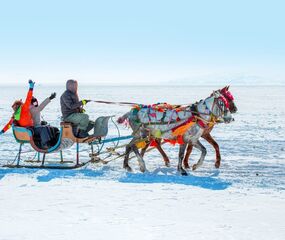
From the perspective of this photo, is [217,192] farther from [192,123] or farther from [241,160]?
[241,160]

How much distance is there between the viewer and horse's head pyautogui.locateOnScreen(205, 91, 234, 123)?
8961mm

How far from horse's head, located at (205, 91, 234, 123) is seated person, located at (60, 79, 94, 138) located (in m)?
2.57

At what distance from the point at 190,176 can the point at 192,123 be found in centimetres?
105

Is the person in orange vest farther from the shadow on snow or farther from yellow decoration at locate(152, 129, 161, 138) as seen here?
yellow decoration at locate(152, 129, 161, 138)

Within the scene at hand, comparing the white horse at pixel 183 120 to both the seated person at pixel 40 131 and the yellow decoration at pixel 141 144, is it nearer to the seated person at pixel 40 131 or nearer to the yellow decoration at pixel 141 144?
the yellow decoration at pixel 141 144

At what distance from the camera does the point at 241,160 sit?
10648mm

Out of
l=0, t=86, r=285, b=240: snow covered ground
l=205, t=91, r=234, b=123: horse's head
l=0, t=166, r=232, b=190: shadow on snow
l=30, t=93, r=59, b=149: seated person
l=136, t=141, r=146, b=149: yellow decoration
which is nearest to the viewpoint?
l=0, t=86, r=285, b=240: snow covered ground

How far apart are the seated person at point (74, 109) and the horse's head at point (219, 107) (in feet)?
8.42

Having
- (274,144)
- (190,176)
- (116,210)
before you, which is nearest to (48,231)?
(116,210)

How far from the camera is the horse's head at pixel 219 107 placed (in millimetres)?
8961

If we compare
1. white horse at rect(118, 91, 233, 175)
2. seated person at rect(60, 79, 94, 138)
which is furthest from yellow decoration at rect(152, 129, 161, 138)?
seated person at rect(60, 79, 94, 138)

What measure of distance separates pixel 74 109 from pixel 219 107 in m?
3.00

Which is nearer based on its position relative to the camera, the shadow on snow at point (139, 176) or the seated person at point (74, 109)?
the shadow on snow at point (139, 176)

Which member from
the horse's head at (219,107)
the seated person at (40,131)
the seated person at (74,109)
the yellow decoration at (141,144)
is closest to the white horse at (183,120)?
the horse's head at (219,107)
